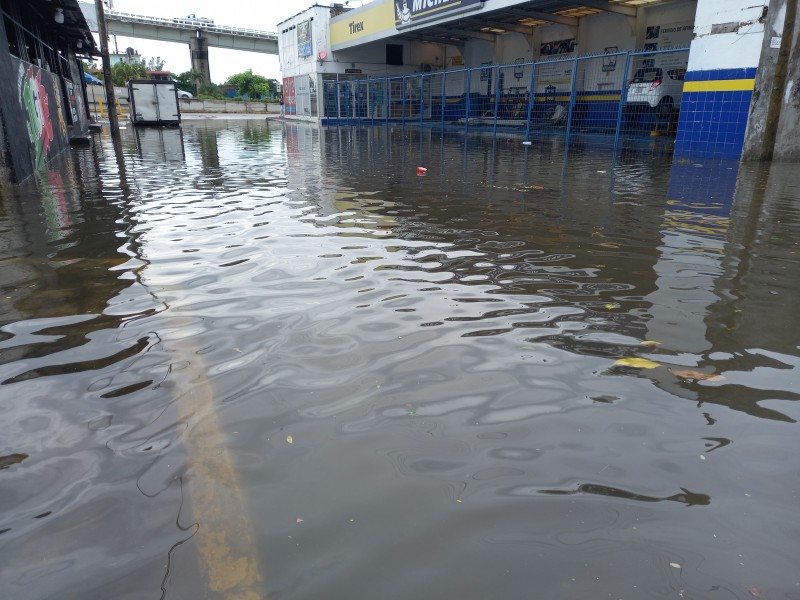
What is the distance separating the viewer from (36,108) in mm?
10594

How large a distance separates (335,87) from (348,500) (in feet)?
113

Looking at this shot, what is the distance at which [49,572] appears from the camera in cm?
155

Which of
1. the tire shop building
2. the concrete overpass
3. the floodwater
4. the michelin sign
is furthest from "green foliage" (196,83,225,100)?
the floodwater

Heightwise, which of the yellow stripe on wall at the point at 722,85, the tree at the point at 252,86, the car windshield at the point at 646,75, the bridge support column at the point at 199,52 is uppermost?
the bridge support column at the point at 199,52

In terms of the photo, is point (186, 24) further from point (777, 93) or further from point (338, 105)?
point (777, 93)

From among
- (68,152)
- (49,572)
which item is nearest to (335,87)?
(68,152)

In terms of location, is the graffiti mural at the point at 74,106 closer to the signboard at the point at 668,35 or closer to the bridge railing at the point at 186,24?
the signboard at the point at 668,35

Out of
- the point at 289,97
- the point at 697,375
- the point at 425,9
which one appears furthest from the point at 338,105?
the point at 697,375

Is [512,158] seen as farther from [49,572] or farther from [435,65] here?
[435,65]

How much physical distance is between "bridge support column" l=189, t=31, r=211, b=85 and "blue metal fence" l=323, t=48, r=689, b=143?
111 ft

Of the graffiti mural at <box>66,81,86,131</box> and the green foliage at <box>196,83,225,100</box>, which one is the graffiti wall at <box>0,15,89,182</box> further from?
the green foliage at <box>196,83,225,100</box>

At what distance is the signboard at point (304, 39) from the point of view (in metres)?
34.3

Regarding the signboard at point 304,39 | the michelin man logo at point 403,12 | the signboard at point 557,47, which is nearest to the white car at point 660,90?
the signboard at point 557,47

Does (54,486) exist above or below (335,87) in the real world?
below
